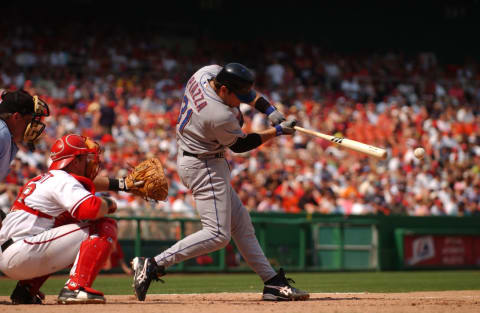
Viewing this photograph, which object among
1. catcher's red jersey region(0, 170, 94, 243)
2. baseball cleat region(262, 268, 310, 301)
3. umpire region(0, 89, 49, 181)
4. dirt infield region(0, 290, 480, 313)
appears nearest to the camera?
dirt infield region(0, 290, 480, 313)

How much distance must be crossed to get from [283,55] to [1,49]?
901 centimetres

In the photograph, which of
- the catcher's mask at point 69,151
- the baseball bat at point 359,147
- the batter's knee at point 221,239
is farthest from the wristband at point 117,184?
the baseball bat at point 359,147

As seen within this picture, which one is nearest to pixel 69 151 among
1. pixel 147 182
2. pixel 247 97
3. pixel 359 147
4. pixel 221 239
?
pixel 147 182

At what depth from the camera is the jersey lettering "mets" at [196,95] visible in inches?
216

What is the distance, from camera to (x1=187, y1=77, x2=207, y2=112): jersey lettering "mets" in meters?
5.49

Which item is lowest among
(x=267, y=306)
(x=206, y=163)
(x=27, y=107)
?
(x=267, y=306)

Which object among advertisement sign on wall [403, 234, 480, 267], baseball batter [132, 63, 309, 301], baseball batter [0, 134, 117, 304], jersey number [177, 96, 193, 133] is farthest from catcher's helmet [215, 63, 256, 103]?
advertisement sign on wall [403, 234, 480, 267]

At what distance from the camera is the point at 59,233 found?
16.3 feet

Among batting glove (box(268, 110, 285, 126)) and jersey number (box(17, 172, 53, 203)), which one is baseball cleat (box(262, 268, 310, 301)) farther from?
jersey number (box(17, 172, 53, 203))

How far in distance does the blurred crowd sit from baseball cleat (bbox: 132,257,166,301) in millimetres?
5883

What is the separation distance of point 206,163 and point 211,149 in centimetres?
11

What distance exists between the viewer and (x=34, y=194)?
4.97 meters

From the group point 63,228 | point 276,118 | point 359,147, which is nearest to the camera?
point 63,228

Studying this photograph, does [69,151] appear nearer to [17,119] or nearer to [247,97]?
[17,119]
